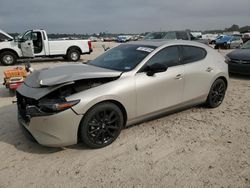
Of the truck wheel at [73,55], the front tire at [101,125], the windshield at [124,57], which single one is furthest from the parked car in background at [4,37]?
the front tire at [101,125]

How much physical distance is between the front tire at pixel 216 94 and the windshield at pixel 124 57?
174cm

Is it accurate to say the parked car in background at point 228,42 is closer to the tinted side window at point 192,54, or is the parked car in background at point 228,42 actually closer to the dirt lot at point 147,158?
the tinted side window at point 192,54

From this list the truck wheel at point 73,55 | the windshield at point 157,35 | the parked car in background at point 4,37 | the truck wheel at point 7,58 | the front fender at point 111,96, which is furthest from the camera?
the windshield at point 157,35

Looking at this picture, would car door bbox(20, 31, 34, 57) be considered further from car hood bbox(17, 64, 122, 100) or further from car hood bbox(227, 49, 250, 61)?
car hood bbox(17, 64, 122, 100)

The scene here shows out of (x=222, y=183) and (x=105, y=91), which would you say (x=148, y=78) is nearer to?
(x=105, y=91)

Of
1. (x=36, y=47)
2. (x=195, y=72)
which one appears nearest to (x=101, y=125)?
(x=195, y=72)

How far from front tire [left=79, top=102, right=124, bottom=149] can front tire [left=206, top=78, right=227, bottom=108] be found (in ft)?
7.68

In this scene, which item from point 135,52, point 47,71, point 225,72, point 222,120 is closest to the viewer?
point 47,71

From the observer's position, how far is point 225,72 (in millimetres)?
5320

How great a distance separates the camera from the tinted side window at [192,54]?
4679mm

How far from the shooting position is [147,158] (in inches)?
135

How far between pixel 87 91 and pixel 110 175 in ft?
3.81

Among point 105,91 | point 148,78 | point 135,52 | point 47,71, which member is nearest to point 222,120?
point 148,78

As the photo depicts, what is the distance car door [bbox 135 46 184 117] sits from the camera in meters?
3.95
